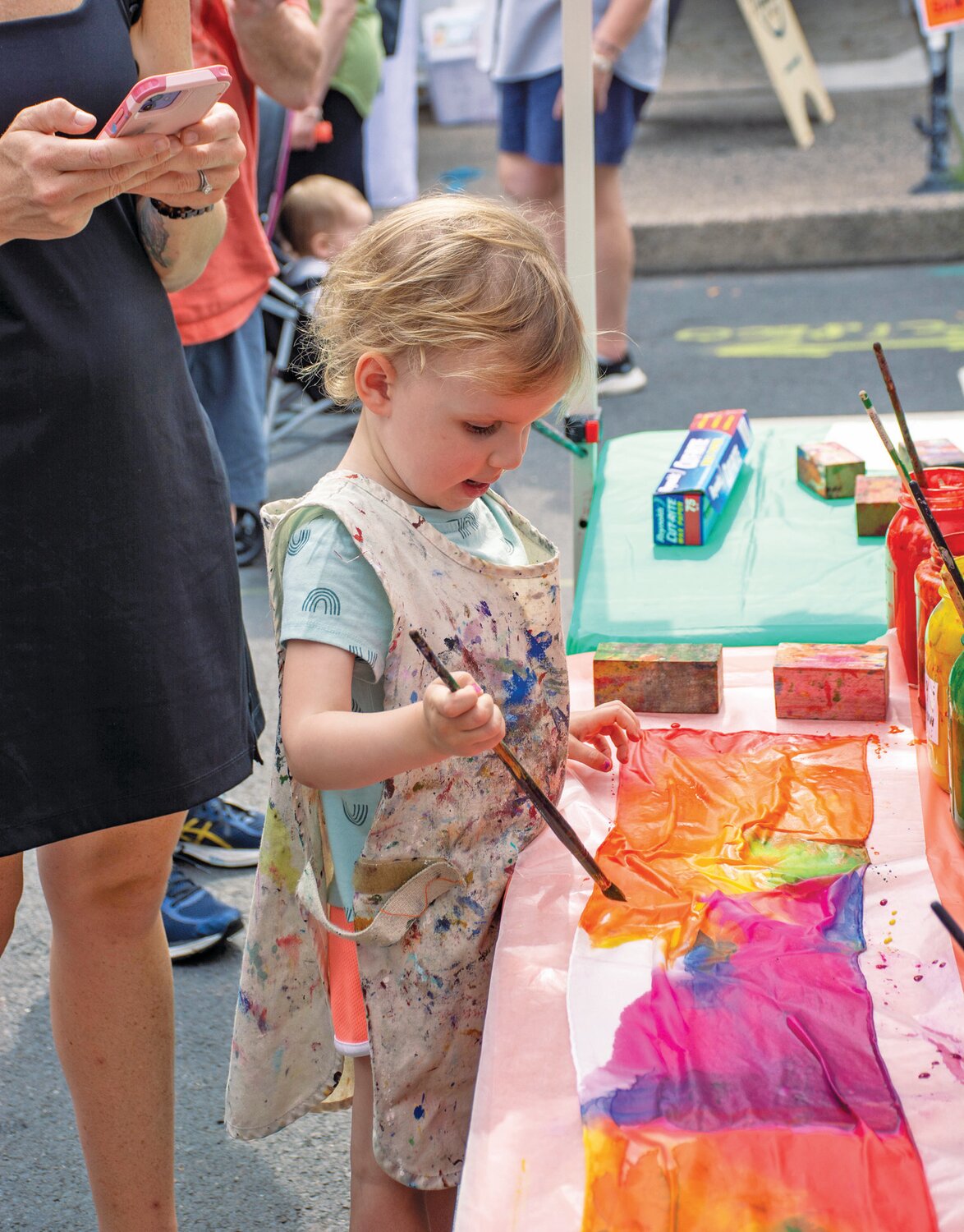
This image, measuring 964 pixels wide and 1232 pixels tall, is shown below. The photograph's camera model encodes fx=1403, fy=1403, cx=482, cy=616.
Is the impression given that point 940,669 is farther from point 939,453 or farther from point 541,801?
point 939,453

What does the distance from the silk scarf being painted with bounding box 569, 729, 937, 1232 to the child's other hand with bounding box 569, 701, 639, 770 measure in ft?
0.12

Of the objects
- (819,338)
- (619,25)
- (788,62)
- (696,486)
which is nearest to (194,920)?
(696,486)

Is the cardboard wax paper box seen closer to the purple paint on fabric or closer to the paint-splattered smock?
the paint-splattered smock

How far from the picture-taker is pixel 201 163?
1307mm

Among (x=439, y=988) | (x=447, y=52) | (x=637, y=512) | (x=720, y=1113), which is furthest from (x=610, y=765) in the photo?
(x=447, y=52)

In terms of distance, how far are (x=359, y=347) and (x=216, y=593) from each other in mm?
331

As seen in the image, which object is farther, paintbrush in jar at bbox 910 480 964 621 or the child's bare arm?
paintbrush in jar at bbox 910 480 964 621

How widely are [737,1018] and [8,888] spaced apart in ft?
2.51

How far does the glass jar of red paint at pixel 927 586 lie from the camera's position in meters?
1.49

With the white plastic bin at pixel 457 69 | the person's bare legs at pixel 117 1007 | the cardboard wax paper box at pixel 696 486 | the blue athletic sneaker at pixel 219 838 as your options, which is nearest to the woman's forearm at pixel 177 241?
the person's bare legs at pixel 117 1007

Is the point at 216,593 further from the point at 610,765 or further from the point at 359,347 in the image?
the point at 610,765

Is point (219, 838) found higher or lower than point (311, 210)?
lower

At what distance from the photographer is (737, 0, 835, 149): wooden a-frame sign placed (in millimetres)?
7039

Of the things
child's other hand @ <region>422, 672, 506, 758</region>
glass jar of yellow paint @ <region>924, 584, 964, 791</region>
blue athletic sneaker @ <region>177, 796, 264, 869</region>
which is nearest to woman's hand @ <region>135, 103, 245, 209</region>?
child's other hand @ <region>422, 672, 506, 758</region>
